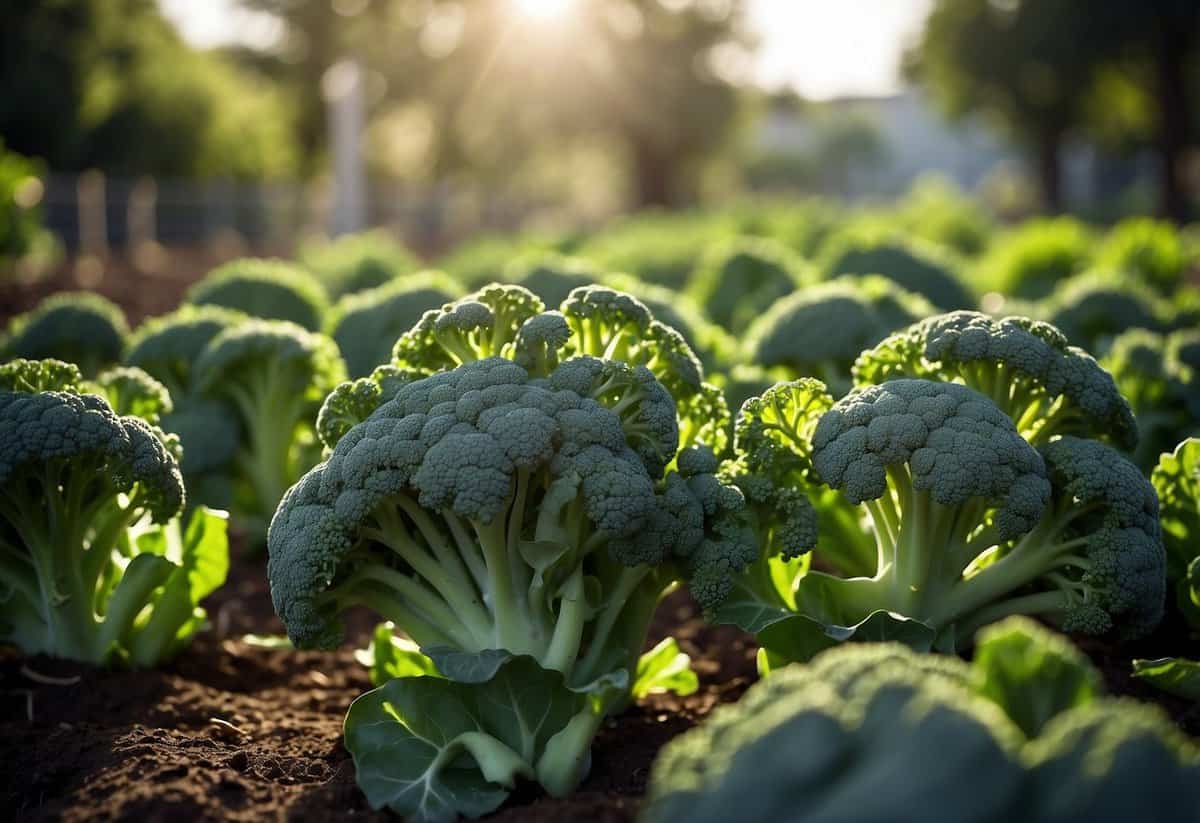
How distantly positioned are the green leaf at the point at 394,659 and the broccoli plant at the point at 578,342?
2.35 feet

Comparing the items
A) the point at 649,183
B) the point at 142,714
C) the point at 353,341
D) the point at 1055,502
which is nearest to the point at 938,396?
the point at 1055,502

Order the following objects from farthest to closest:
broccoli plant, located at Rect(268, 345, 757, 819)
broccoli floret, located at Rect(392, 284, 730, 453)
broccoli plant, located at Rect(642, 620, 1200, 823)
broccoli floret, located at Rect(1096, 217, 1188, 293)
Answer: broccoli floret, located at Rect(1096, 217, 1188, 293)
broccoli floret, located at Rect(392, 284, 730, 453)
broccoli plant, located at Rect(268, 345, 757, 819)
broccoli plant, located at Rect(642, 620, 1200, 823)

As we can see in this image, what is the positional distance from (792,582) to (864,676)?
148cm

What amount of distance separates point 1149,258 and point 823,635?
695 centimetres

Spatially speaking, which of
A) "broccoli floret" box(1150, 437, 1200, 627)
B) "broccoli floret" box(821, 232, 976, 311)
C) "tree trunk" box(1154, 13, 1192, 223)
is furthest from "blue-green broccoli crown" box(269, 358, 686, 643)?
"tree trunk" box(1154, 13, 1192, 223)

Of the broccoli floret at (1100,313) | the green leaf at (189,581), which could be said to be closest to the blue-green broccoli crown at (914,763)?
the green leaf at (189,581)

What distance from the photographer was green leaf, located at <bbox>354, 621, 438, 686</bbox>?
3354 millimetres

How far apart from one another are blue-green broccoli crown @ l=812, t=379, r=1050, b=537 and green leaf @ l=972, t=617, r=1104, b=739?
0.77m

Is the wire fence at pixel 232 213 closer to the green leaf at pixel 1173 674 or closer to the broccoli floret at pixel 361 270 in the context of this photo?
the broccoli floret at pixel 361 270

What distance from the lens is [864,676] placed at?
190 centimetres

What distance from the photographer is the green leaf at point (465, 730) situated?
275 centimetres

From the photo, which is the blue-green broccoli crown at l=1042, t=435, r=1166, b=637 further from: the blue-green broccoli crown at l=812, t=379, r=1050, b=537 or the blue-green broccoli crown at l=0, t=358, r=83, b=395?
the blue-green broccoli crown at l=0, t=358, r=83, b=395

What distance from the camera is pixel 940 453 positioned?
290cm

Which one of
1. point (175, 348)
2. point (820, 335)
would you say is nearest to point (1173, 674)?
point (820, 335)
